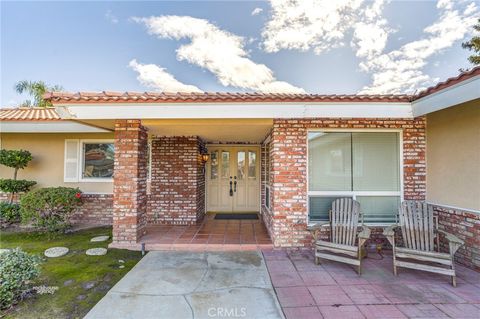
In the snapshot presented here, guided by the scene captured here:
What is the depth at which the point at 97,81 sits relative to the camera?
12.4 meters

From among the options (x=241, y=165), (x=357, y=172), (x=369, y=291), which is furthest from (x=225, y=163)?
(x=369, y=291)

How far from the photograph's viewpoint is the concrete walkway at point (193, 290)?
257 centimetres

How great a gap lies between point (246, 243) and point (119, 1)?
837 centimetres

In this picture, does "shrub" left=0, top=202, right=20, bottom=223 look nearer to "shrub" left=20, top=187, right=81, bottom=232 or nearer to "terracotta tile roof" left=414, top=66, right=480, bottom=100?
"shrub" left=20, top=187, right=81, bottom=232

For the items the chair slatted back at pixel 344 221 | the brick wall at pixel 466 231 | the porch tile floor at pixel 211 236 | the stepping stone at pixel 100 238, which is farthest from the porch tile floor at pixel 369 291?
the stepping stone at pixel 100 238

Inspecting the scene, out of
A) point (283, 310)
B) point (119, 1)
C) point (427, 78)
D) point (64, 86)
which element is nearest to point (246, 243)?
point (283, 310)

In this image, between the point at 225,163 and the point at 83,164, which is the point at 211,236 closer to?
the point at 225,163

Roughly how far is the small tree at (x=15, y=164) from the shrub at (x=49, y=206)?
4.72 ft

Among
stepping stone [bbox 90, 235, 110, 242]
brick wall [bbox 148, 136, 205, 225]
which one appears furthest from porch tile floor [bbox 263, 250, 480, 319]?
stepping stone [bbox 90, 235, 110, 242]

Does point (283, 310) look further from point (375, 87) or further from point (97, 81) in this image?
point (97, 81)

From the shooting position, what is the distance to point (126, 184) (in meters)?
4.69

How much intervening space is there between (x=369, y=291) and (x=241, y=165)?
5750mm

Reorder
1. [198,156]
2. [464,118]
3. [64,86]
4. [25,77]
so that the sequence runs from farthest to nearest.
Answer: [64,86] < [25,77] < [198,156] < [464,118]

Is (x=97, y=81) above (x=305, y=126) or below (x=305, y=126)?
above
